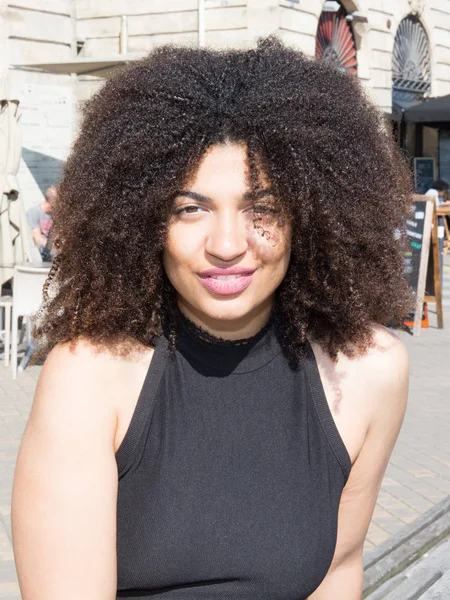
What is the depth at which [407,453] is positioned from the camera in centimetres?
588

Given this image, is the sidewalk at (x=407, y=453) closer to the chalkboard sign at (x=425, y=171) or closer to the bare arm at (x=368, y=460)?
the bare arm at (x=368, y=460)

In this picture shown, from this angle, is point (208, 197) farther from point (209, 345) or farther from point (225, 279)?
point (209, 345)

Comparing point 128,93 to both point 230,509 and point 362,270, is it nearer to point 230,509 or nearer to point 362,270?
point 362,270

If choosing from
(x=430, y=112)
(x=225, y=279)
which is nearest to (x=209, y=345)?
(x=225, y=279)

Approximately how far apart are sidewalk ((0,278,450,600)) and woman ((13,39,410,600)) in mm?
2293

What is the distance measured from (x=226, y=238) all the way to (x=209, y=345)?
0.71 ft

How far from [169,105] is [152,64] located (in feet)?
0.38

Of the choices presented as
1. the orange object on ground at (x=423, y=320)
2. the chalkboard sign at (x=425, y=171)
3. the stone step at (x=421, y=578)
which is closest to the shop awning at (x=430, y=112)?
the chalkboard sign at (x=425, y=171)

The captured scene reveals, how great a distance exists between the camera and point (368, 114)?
1.85 m

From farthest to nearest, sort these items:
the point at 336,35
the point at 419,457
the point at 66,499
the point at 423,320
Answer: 1. the point at 336,35
2. the point at 423,320
3. the point at 419,457
4. the point at 66,499

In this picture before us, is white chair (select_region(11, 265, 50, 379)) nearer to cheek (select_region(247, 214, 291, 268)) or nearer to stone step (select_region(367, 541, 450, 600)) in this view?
stone step (select_region(367, 541, 450, 600))

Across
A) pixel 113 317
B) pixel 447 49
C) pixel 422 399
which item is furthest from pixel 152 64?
pixel 447 49

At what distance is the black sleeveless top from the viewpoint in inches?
63.9

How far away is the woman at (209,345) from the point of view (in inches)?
61.8
